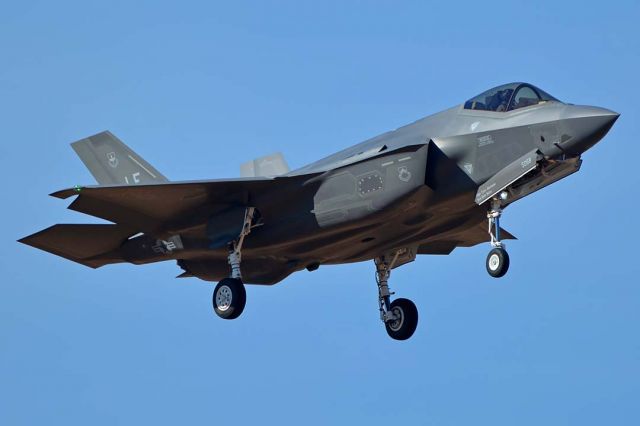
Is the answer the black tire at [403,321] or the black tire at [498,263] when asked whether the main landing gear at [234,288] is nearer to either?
the black tire at [403,321]

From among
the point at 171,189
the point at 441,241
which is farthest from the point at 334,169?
the point at 441,241

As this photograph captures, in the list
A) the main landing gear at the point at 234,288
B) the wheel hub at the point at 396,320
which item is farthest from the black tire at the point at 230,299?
the wheel hub at the point at 396,320

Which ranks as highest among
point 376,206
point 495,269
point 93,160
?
point 93,160

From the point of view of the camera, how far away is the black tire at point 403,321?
32.8 metres

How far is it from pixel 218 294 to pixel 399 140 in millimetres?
5345

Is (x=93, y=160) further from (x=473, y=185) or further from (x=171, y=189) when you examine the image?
(x=473, y=185)

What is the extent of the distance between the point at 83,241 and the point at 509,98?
10.6 m

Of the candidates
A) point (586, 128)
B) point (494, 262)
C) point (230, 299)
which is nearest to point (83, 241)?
point (230, 299)

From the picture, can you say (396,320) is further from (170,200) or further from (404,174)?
(170,200)

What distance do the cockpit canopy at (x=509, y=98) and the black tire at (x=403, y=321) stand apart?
6.01 meters

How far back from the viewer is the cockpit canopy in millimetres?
28578

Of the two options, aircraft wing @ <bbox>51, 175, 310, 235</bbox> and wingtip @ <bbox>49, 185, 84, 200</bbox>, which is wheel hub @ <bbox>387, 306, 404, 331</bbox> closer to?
aircraft wing @ <bbox>51, 175, 310, 235</bbox>

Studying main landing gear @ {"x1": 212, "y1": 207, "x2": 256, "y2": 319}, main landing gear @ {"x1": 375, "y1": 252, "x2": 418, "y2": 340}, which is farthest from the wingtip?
main landing gear @ {"x1": 375, "y1": 252, "x2": 418, "y2": 340}

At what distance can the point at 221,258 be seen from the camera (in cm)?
3216
